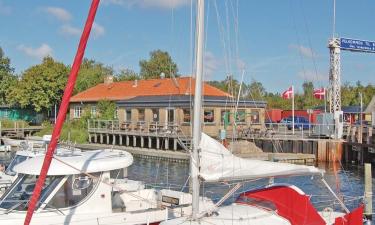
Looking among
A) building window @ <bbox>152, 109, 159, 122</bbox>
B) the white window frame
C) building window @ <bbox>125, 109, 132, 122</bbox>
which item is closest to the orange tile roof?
the white window frame

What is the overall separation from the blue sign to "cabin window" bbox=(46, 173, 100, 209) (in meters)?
34.6

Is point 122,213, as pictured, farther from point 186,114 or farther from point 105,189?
point 186,114

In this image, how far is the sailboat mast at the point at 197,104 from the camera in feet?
36.1

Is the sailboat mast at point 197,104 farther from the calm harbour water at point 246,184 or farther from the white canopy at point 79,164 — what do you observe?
the calm harbour water at point 246,184

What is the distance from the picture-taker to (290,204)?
12016 millimetres

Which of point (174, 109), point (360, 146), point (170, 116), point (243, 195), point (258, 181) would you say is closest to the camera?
point (243, 195)

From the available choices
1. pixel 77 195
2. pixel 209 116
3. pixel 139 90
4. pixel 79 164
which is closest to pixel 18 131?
pixel 139 90

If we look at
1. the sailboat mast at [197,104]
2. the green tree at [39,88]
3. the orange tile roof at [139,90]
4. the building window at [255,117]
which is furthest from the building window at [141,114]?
the sailboat mast at [197,104]

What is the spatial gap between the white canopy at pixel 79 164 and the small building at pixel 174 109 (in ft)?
80.0

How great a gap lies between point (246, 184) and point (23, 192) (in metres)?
13.4

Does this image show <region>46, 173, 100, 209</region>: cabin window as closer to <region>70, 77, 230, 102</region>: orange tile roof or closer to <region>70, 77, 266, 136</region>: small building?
<region>70, 77, 266, 136</region>: small building

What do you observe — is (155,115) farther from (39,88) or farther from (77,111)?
(39,88)

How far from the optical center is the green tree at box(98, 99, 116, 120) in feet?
174

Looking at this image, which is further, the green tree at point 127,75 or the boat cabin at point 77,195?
the green tree at point 127,75
